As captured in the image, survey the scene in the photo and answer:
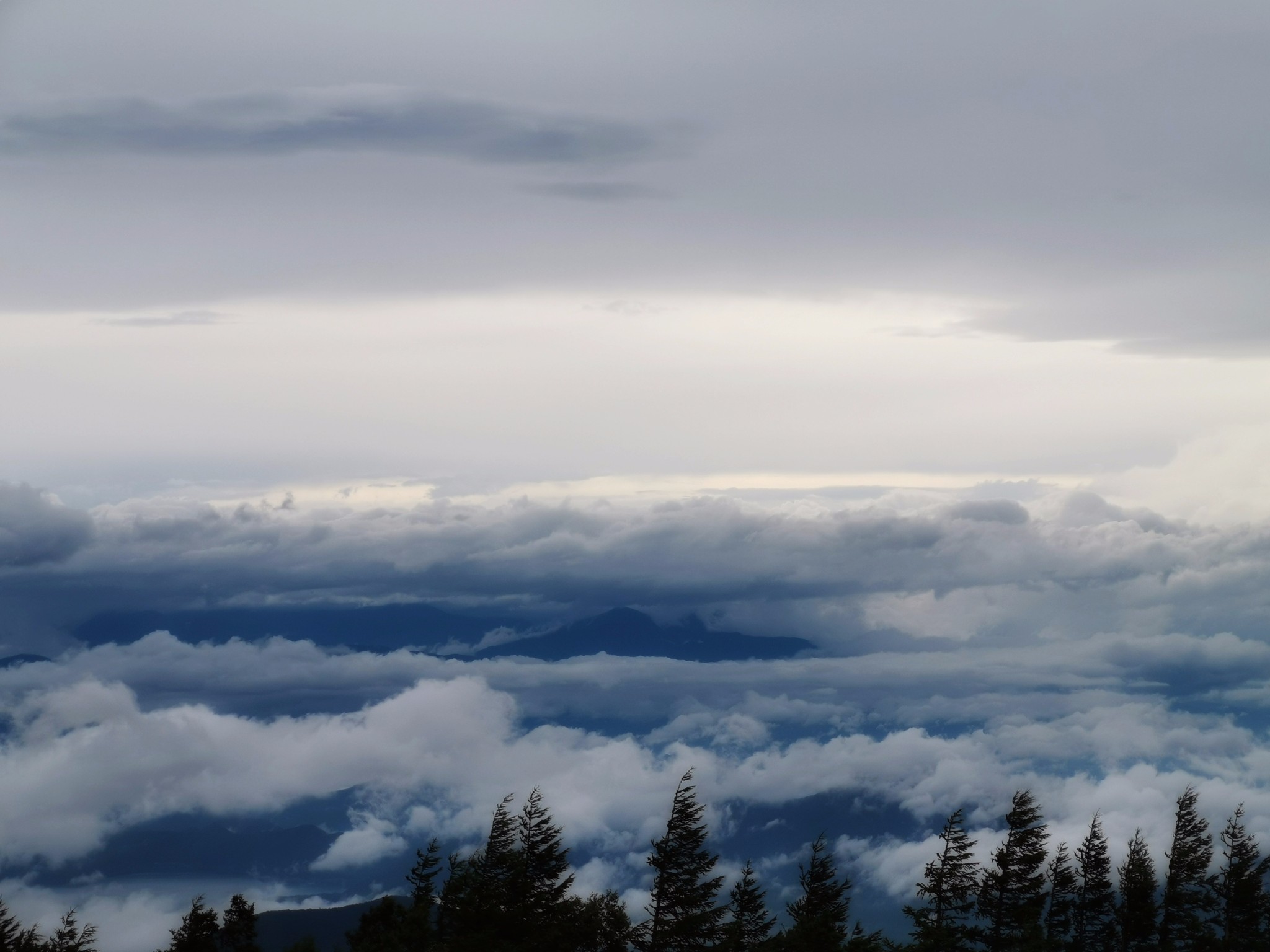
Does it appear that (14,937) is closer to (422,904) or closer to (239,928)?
(239,928)

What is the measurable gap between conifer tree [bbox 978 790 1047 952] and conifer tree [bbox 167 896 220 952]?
5948 centimetres

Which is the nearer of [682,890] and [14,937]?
[682,890]

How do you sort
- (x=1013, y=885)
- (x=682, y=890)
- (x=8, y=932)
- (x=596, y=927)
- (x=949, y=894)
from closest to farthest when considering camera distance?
(x=682, y=890) → (x=596, y=927) → (x=949, y=894) → (x=1013, y=885) → (x=8, y=932)

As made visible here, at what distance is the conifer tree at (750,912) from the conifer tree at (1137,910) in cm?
2549

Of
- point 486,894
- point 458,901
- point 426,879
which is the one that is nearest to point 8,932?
point 426,879

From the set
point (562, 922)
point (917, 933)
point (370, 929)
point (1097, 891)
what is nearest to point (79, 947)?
point (370, 929)

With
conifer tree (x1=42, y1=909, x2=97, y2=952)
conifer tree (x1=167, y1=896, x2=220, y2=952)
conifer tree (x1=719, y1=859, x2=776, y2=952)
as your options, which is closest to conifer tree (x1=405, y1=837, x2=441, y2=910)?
conifer tree (x1=167, y1=896, x2=220, y2=952)

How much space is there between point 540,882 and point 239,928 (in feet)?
156

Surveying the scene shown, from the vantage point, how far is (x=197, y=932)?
95812mm

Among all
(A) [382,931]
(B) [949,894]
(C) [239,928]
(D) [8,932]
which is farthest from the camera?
(C) [239,928]

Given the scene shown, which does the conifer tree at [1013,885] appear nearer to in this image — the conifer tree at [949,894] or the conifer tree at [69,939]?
the conifer tree at [949,894]

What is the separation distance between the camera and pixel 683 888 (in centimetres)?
6431

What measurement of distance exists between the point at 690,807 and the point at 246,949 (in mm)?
52656

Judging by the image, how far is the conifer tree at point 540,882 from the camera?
65.6m
